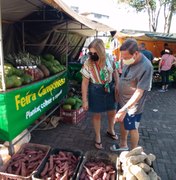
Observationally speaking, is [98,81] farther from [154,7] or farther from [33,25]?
[154,7]

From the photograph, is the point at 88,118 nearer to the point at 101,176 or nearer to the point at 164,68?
the point at 101,176

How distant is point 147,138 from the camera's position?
15.4 feet

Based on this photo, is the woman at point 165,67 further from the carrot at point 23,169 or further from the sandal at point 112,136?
the carrot at point 23,169

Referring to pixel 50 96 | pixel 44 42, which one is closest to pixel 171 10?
pixel 44 42

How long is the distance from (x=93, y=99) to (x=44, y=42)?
2895mm

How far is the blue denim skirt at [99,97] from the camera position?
3.81 m

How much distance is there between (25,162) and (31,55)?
2599 millimetres

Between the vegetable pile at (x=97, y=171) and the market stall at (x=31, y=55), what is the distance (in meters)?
1.16

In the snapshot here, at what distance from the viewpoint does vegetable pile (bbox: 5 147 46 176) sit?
2.68 meters

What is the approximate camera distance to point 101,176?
8.57 ft

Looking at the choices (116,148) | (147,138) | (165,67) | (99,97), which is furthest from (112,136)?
(165,67)

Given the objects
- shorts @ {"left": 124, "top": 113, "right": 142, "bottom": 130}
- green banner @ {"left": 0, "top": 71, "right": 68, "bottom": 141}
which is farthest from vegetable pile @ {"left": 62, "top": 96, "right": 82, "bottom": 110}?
shorts @ {"left": 124, "top": 113, "right": 142, "bottom": 130}

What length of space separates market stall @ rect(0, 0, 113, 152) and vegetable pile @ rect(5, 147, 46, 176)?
336mm

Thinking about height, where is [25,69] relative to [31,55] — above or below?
below
